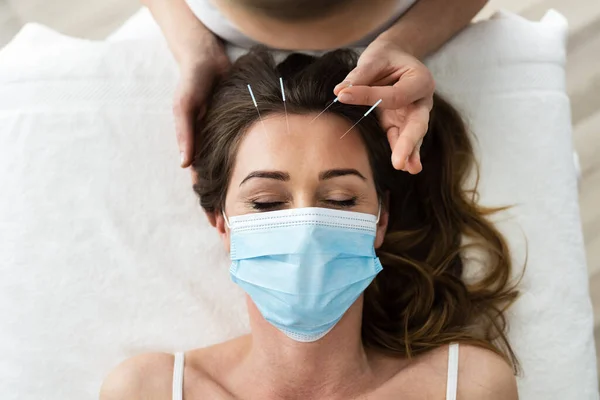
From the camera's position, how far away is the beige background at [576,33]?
268 cm

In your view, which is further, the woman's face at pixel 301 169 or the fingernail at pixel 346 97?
the woman's face at pixel 301 169

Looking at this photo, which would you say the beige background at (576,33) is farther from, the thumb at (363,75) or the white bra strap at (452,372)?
the thumb at (363,75)

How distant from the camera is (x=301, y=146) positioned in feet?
4.78

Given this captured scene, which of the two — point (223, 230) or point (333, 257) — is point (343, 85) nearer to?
point (333, 257)

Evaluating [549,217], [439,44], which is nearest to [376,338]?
[549,217]

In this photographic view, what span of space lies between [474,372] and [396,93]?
30.5 inches

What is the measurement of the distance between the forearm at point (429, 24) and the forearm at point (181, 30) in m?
0.57

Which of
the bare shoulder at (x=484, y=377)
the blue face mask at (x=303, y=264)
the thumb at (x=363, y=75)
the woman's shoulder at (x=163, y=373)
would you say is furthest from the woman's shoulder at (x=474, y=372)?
the thumb at (x=363, y=75)

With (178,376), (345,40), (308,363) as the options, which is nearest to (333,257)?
A: (308,363)

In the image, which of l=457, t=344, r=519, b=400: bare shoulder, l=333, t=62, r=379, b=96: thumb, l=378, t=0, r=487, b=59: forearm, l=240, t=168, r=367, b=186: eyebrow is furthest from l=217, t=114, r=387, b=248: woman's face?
l=457, t=344, r=519, b=400: bare shoulder

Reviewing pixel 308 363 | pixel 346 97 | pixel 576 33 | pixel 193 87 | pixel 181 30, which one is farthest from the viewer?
pixel 576 33

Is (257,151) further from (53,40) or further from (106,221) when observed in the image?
(53,40)

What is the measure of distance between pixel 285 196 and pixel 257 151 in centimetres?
14

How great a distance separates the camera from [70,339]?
72.6 inches
